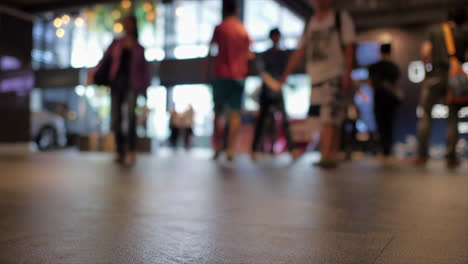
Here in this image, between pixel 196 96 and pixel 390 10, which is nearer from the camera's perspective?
pixel 390 10

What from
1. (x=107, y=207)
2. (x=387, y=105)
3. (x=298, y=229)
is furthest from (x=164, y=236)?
(x=387, y=105)

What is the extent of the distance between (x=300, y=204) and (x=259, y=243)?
0.85 meters

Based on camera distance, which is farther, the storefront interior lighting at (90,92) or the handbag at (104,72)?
the storefront interior lighting at (90,92)

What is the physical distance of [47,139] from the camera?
13.1m

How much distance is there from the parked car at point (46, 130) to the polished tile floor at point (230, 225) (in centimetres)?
1103

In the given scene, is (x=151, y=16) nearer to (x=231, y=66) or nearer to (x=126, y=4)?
(x=126, y=4)

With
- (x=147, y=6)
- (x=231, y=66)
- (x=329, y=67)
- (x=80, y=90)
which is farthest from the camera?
(x=80, y=90)

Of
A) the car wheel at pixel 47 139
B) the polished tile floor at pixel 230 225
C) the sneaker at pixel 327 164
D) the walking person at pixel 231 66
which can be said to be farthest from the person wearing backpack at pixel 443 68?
the car wheel at pixel 47 139

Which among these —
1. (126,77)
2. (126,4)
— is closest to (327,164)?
(126,77)

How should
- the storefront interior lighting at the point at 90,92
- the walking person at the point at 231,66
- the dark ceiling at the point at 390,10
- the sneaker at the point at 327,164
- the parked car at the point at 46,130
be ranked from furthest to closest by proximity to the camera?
the storefront interior lighting at the point at 90,92 → the dark ceiling at the point at 390,10 → the parked car at the point at 46,130 → the walking person at the point at 231,66 → the sneaker at the point at 327,164

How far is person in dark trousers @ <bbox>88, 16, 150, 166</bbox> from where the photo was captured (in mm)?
5410

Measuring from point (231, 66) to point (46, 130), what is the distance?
356 inches

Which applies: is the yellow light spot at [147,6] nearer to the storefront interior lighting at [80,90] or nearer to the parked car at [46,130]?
the parked car at [46,130]

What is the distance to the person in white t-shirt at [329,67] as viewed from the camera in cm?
472
